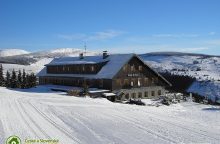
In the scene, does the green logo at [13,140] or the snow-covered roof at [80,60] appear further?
the snow-covered roof at [80,60]

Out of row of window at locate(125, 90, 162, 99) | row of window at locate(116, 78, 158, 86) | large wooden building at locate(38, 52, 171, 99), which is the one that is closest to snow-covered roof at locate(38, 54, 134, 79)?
large wooden building at locate(38, 52, 171, 99)

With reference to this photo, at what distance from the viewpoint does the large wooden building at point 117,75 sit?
55281mm

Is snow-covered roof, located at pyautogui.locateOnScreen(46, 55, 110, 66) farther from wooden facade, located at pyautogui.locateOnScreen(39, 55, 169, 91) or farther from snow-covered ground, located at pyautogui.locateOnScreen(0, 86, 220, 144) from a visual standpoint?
snow-covered ground, located at pyautogui.locateOnScreen(0, 86, 220, 144)

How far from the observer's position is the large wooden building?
5528 centimetres

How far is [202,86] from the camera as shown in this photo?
4749 inches

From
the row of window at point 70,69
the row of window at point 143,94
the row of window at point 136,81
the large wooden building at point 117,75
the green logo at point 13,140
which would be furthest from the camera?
the row of window at point 70,69

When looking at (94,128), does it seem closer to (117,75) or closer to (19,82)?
(117,75)

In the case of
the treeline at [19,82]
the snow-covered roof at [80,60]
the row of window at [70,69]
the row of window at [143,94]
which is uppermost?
the snow-covered roof at [80,60]

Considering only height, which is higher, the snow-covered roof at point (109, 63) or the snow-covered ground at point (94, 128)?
the snow-covered roof at point (109, 63)

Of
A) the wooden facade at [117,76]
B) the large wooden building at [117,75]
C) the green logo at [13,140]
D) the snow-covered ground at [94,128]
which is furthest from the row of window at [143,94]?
the green logo at [13,140]

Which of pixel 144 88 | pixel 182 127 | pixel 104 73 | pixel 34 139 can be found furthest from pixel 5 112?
pixel 144 88

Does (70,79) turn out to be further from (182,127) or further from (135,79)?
(182,127)

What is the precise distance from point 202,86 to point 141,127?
10113 cm

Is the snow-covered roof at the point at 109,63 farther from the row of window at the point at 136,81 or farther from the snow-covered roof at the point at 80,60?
the row of window at the point at 136,81
